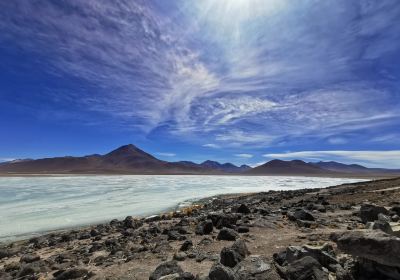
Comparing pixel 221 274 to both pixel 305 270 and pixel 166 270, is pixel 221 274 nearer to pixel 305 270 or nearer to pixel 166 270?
pixel 305 270

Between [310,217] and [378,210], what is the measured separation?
6.84 ft

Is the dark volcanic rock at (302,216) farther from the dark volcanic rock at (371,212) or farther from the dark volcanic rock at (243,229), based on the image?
the dark volcanic rock at (243,229)

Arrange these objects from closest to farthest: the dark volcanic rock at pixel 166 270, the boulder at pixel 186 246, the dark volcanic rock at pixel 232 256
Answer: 1. the dark volcanic rock at pixel 166 270
2. the dark volcanic rock at pixel 232 256
3. the boulder at pixel 186 246

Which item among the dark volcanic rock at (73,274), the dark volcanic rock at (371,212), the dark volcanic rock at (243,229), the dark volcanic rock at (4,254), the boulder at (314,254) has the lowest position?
the dark volcanic rock at (4,254)

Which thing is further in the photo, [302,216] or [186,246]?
[302,216]

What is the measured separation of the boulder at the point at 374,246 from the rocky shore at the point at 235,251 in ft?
0.03

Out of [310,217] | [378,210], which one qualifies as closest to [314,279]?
[378,210]

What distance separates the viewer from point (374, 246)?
426 centimetres

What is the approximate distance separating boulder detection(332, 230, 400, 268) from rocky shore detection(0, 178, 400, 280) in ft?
0.03

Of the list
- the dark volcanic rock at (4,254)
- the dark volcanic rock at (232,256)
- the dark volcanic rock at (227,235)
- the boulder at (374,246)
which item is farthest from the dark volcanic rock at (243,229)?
the dark volcanic rock at (4,254)

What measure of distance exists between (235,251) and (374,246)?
8.03 feet

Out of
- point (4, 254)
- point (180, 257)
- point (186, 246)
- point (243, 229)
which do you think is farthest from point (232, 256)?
point (4, 254)

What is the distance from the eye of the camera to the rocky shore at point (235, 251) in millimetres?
4578

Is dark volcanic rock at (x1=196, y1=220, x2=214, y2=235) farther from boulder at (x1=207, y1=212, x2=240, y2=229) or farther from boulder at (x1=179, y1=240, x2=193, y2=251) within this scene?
boulder at (x1=179, y1=240, x2=193, y2=251)
